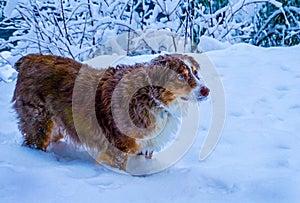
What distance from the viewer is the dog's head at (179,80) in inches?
101

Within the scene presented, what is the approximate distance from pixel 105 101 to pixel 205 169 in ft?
2.44

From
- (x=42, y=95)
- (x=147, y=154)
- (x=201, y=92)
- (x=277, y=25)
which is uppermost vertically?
(x=201, y=92)

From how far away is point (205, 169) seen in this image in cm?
260

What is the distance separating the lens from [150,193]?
2.36m

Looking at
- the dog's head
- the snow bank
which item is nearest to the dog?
the dog's head

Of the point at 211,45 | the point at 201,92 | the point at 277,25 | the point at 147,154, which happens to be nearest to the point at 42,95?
the point at 147,154

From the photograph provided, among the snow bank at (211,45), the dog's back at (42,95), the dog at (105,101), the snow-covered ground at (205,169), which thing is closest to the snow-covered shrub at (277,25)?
the snow bank at (211,45)

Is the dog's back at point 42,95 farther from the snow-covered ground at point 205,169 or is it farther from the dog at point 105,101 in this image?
the snow-covered ground at point 205,169

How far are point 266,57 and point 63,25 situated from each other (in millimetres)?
2527

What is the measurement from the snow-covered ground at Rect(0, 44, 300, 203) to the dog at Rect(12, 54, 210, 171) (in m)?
0.15

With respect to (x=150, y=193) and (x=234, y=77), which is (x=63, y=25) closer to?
(x=234, y=77)

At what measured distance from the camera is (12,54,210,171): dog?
2619 millimetres

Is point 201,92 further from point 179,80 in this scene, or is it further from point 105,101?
point 105,101

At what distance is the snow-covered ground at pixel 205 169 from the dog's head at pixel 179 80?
0.45m
